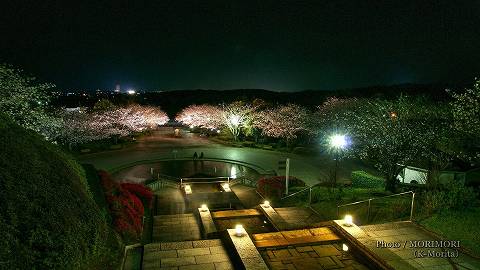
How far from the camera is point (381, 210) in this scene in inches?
475

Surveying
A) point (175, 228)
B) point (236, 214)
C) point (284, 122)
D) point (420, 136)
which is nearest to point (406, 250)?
point (236, 214)

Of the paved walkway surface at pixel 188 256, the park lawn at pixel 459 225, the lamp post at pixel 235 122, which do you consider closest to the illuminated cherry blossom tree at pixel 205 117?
the lamp post at pixel 235 122

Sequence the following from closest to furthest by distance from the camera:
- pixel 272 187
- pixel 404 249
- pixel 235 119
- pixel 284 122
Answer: pixel 404 249 < pixel 272 187 < pixel 284 122 < pixel 235 119

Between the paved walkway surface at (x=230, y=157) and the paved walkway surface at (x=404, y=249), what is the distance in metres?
13.1

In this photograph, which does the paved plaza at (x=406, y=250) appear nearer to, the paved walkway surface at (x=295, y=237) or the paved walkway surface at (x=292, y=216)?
the paved walkway surface at (x=295, y=237)

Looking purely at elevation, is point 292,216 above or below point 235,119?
below

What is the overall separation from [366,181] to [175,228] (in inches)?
521

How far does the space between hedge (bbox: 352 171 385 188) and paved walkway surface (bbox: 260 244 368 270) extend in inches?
496

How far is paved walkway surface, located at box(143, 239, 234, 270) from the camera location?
25.4ft

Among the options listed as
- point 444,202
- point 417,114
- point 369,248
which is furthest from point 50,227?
point 417,114

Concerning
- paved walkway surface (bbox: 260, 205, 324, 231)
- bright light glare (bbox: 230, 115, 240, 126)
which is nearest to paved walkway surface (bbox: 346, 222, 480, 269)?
paved walkway surface (bbox: 260, 205, 324, 231)

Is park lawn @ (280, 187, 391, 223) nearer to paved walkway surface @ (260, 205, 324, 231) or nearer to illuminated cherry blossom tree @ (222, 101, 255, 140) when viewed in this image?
paved walkway surface @ (260, 205, 324, 231)

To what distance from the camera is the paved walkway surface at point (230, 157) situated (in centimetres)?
2648

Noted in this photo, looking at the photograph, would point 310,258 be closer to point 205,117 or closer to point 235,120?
point 235,120
